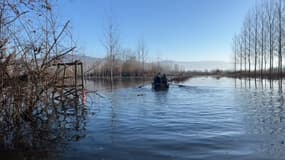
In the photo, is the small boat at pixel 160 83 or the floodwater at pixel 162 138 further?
the small boat at pixel 160 83

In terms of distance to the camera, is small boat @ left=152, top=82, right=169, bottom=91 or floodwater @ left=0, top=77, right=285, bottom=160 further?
small boat @ left=152, top=82, right=169, bottom=91

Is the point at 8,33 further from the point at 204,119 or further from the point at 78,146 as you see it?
the point at 204,119

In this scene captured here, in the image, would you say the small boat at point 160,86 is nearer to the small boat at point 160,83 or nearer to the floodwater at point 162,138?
the small boat at point 160,83

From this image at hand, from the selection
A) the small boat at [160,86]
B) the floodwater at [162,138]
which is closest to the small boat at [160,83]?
the small boat at [160,86]

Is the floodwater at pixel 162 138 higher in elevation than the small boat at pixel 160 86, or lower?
lower

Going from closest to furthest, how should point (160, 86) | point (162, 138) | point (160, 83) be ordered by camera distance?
point (162, 138) < point (160, 86) < point (160, 83)

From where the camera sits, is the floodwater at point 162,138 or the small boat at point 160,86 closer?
the floodwater at point 162,138

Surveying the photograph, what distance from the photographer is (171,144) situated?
8.97 meters

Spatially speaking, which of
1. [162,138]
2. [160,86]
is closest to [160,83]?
[160,86]

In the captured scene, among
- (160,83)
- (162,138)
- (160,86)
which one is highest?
(160,83)

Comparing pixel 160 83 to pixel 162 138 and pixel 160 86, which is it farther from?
pixel 162 138

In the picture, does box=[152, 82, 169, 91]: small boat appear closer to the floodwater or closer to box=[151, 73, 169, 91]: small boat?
box=[151, 73, 169, 91]: small boat

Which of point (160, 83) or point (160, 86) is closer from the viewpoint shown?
point (160, 86)

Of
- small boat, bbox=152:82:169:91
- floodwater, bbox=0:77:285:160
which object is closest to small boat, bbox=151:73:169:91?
small boat, bbox=152:82:169:91
